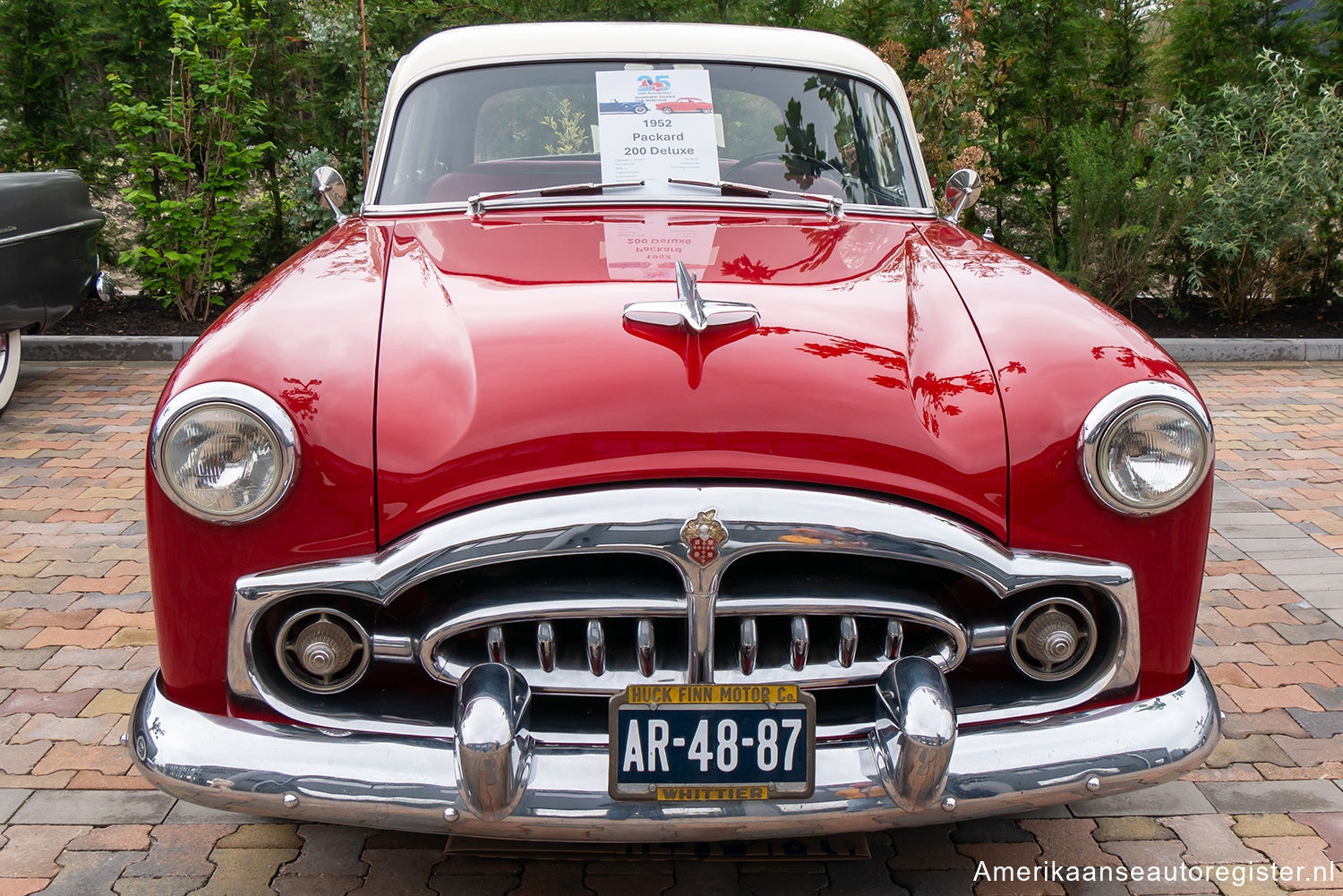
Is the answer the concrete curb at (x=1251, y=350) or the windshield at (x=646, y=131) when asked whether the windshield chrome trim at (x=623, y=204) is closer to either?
the windshield at (x=646, y=131)

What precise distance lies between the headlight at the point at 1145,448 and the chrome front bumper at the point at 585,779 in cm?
38

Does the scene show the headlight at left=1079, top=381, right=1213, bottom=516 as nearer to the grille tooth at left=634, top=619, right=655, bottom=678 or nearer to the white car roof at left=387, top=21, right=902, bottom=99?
the grille tooth at left=634, top=619, right=655, bottom=678

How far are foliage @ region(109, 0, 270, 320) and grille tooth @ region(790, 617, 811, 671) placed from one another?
6.04 m

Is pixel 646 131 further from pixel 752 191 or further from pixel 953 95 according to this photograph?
pixel 953 95

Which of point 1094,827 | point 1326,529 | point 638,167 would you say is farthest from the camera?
point 1326,529

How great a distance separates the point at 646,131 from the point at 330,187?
101cm

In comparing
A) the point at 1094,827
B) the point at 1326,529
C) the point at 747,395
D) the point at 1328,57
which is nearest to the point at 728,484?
the point at 747,395

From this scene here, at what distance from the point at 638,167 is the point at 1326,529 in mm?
3101

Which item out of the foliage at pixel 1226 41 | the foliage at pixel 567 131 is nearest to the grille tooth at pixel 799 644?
the foliage at pixel 567 131

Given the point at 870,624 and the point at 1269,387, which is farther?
the point at 1269,387

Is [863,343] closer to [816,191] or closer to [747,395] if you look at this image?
[747,395]

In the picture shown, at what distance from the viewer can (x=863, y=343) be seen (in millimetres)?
1976

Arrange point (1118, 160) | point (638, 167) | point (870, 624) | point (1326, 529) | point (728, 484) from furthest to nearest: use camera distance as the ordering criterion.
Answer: point (1118, 160) → point (1326, 529) → point (638, 167) → point (870, 624) → point (728, 484)

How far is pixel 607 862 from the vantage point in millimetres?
2287
